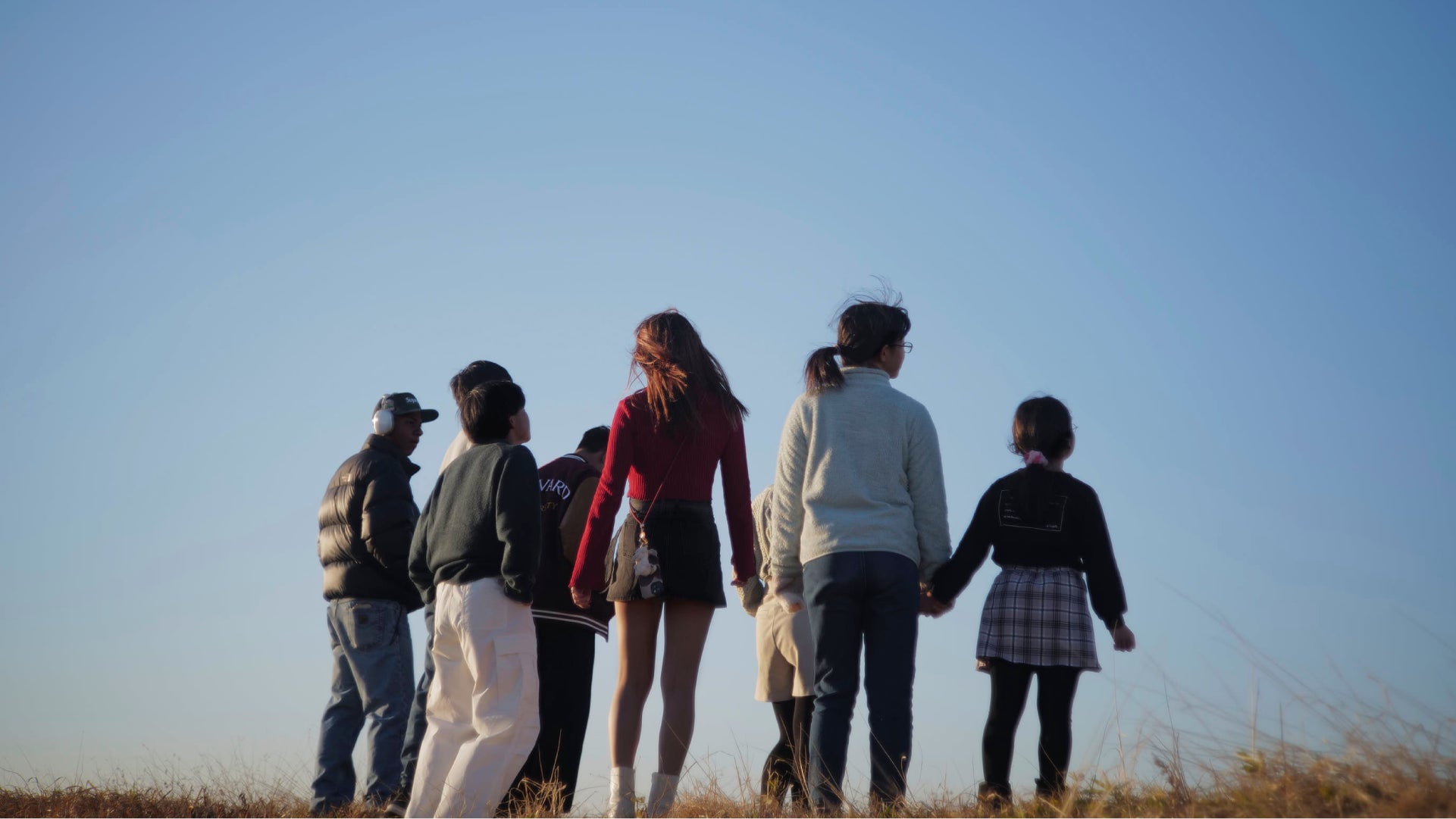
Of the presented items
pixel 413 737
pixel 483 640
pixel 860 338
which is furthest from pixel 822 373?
pixel 413 737

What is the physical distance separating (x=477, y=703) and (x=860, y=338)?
233 cm

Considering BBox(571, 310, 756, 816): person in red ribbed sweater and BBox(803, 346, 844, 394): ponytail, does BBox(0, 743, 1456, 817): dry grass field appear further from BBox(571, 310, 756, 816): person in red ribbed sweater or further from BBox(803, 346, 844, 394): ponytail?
BBox(803, 346, 844, 394): ponytail

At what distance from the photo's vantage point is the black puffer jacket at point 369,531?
6.85 m

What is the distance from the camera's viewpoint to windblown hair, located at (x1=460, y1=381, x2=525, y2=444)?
5738 mm

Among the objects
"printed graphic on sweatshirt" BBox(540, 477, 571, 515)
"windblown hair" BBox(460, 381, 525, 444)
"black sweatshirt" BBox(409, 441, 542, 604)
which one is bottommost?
"black sweatshirt" BBox(409, 441, 542, 604)

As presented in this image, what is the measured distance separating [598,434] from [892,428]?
201 centimetres

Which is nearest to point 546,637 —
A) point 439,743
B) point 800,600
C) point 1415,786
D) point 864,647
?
point 439,743

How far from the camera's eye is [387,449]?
7.25 meters

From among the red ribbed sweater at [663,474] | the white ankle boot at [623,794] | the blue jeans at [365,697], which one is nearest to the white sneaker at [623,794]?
the white ankle boot at [623,794]

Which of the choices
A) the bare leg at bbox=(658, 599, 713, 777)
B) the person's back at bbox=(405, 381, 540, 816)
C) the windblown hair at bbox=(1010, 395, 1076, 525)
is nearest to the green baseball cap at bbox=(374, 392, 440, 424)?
the person's back at bbox=(405, 381, 540, 816)

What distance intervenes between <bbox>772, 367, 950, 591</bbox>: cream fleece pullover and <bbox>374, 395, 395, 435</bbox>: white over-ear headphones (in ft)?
9.21

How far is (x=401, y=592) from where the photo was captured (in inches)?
271

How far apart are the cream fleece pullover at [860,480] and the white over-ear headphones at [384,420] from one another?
2.81 m

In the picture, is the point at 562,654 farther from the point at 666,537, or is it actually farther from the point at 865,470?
the point at 865,470
